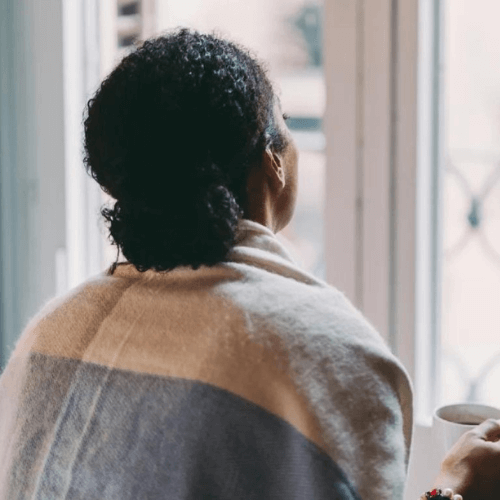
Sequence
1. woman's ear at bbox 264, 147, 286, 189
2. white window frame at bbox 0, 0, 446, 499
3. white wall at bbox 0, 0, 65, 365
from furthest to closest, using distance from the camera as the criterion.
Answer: white wall at bbox 0, 0, 65, 365
white window frame at bbox 0, 0, 446, 499
woman's ear at bbox 264, 147, 286, 189

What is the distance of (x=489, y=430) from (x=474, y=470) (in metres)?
0.06

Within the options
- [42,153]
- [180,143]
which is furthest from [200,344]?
[42,153]

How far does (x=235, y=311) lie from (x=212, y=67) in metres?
0.26

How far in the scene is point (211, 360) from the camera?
80 cm

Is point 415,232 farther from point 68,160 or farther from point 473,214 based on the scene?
point 68,160

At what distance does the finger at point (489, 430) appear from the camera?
3.16ft

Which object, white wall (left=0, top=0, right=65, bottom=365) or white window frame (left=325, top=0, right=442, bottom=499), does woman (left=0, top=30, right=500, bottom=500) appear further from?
white wall (left=0, top=0, right=65, bottom=365)

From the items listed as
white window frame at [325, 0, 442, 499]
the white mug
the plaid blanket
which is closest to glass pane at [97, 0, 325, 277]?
white window frame at [325, 0, 442, 499]

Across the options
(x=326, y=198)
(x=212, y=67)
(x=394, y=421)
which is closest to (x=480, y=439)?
(x=394, y=421)

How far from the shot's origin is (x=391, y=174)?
4.74ft

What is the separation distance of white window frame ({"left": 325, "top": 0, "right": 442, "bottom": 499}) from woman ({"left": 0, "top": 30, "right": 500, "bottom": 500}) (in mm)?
510

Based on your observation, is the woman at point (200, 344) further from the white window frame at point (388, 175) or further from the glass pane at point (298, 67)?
the glass pane at point (298, 67)

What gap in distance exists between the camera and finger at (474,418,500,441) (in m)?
0.96

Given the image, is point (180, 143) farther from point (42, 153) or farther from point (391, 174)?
point (42, 153)
